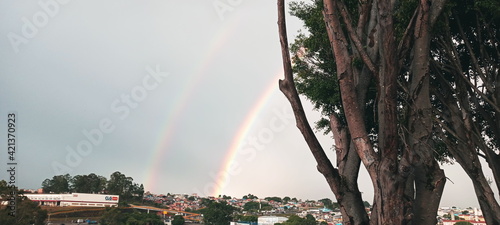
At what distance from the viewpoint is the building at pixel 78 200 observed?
3878 inches

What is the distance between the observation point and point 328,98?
11.8m

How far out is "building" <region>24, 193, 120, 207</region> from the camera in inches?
3878

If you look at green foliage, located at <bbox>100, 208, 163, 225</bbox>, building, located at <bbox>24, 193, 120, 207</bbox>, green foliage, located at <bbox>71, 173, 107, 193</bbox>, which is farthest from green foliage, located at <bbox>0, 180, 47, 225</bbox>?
green foliage, located at <bbox>71, 173, 107, 193</bbox>

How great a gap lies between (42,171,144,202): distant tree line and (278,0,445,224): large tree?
380 feet

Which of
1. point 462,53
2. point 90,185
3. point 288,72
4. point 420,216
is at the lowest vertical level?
point 420,216

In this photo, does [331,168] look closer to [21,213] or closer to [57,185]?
[21,213]

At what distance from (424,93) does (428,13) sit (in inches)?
47.3

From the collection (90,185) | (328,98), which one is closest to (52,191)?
(90,185)

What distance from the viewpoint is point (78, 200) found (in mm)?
102188

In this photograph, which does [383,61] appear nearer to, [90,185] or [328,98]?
[328,98]

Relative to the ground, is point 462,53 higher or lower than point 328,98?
higher

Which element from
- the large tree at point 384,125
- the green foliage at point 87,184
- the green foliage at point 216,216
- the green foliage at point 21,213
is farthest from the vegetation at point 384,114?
the green foliage at point 87,184

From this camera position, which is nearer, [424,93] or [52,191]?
[424,93]

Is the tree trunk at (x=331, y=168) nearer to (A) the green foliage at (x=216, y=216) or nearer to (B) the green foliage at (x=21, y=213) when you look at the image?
(B) the green foliage at (x=21, y=213)
